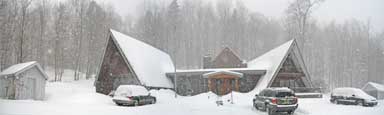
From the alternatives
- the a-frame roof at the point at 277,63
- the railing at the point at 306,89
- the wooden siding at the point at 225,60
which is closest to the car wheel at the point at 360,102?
the railing at the point at 306,89

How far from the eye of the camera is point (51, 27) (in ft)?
139

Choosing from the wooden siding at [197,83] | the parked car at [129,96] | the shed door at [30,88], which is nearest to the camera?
the parked car at [129,96]

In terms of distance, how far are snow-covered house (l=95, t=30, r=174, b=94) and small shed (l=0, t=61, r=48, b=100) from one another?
16.3 ft

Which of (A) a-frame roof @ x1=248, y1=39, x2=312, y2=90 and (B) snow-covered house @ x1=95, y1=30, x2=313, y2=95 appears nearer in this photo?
(A) a-frame roof @ x1=248, y1=39, x2=312, y2=90

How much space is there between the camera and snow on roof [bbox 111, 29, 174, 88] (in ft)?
84.1

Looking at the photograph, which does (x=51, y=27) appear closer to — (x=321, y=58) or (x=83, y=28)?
(x=83, y=28)

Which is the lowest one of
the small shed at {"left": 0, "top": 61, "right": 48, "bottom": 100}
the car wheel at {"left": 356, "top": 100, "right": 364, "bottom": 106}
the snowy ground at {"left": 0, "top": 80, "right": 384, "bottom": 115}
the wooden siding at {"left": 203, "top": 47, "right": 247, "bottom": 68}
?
the car wheel at {"left": 356, "top": 100, "right": 364, "bottom": 106}

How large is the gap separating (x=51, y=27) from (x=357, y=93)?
36215 mm

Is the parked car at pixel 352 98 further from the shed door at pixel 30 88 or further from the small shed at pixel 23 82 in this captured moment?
the shed door at pixel 30 88

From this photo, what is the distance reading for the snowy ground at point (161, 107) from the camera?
44.2 feet

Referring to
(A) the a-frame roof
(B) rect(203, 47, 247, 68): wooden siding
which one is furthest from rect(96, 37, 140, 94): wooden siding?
(B) rect(203, 47, 247, 68): wooden siding

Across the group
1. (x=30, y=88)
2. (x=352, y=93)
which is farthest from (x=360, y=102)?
(x=30, y=88)

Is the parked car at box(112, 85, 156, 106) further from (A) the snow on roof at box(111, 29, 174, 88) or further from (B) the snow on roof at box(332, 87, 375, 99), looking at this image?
(B) the snow on roof at box(332, 87, 375, 99)

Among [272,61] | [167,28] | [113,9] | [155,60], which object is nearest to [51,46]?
[113,9]
